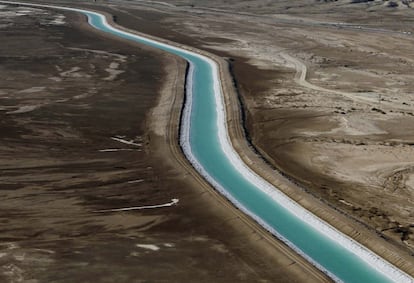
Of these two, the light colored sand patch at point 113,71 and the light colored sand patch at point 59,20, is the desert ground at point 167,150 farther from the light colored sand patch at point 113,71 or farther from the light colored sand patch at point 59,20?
the light colored sand patch at point 59,20

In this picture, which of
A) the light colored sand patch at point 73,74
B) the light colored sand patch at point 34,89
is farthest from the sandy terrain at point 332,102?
the light colored sand patch at point 34,89

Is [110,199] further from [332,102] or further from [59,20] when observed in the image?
[59,20]

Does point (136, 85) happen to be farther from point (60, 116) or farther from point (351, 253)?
point (351, 253)

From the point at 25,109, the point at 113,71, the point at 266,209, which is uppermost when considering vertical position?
the point at 25,109

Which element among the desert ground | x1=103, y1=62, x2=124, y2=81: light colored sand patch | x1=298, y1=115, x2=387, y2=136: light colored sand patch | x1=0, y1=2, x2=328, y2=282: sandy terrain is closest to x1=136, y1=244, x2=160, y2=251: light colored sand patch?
x1=0, y1=2, x2=328, y2=282: sandy terrain

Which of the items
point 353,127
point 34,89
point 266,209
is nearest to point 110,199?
point 266,209

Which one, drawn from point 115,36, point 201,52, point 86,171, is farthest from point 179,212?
point 115,36
